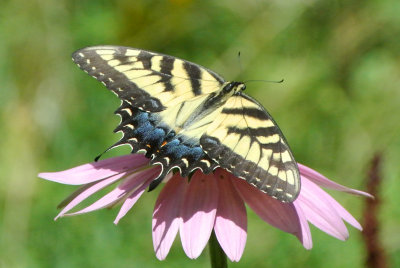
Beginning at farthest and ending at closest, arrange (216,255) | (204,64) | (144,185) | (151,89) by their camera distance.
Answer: (204,64) < (151,89) < (144,185) < (216,255)

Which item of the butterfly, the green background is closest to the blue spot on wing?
the butterfly

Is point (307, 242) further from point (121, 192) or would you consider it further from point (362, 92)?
point (362, 92)

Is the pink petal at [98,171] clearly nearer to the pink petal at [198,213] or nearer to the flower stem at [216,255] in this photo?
the pink petal at [198,213]

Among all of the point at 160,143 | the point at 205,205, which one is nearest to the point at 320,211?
the point at 205,205

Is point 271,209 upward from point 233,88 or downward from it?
downward

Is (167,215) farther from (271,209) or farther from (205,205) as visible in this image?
(271,209)

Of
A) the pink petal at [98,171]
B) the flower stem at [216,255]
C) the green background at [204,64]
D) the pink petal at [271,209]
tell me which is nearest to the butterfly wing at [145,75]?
the pink petal at [98,171]

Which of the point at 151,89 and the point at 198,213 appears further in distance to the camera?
the point at 151,89

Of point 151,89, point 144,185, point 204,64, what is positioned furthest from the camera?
point 204,64
